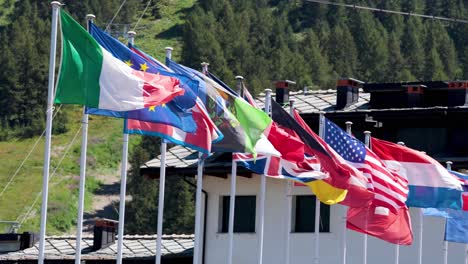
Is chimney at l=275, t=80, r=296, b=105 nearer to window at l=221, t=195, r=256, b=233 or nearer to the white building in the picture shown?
the white building

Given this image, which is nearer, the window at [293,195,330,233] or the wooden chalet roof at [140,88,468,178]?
the window at [293,195,330,233]

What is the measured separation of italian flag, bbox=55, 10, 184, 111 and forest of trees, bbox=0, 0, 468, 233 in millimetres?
102317

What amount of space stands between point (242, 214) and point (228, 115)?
15315 millimetres

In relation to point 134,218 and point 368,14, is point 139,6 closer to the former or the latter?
point 368,14

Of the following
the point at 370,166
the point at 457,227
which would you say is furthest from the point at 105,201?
the point at 370,166

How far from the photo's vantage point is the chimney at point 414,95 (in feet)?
150

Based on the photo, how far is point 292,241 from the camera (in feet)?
142

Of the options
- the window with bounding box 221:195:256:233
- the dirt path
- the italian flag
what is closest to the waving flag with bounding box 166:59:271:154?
the italian flag

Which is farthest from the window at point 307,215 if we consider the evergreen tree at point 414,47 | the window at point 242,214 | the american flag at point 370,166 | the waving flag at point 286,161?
the evergreen tree at point 414,47

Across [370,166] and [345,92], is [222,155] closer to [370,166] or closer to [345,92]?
[345,92]

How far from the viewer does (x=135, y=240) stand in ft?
160

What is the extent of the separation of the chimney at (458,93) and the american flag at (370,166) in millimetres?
11504

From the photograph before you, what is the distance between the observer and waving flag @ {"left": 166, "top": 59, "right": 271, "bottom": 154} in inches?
1165

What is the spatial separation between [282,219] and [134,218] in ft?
214
